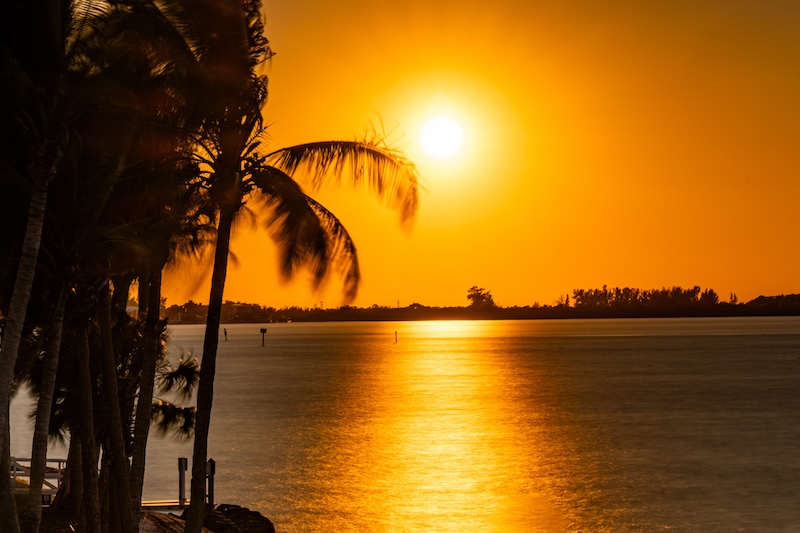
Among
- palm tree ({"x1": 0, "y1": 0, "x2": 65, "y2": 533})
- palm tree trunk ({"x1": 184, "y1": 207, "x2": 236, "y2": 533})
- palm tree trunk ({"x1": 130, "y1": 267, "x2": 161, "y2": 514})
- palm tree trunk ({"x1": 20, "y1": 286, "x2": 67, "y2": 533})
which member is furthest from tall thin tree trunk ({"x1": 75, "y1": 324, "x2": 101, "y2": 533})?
palm tree ({"x1": 0, "y1": 0, "x2": 65, "y2": 533})

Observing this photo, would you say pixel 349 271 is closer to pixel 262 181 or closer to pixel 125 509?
pixel 262 181

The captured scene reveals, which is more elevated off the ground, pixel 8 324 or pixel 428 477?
pixel 8 324

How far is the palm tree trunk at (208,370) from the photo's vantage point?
2219cm

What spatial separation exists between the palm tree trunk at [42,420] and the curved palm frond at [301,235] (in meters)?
4.42

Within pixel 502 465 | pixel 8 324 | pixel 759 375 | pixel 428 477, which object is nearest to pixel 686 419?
pixel 502 465

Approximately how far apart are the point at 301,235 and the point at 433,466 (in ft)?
135

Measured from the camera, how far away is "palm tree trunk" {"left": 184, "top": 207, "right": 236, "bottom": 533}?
2219cm

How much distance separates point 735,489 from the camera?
4984 centimetres

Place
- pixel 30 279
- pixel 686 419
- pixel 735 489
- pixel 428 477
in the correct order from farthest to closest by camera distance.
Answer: pixel 686 419 < pixel 428 477 < pixel 735 489 < pixel 30 279

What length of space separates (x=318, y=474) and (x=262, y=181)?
125ft

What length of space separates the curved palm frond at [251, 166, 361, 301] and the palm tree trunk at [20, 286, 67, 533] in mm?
4417

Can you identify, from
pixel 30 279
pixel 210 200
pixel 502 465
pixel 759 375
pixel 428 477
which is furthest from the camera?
pixel 759 375

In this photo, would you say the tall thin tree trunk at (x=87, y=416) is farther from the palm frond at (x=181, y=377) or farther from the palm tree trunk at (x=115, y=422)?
the palm frond at (x=181, y=377)

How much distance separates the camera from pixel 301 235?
67.1 feet
